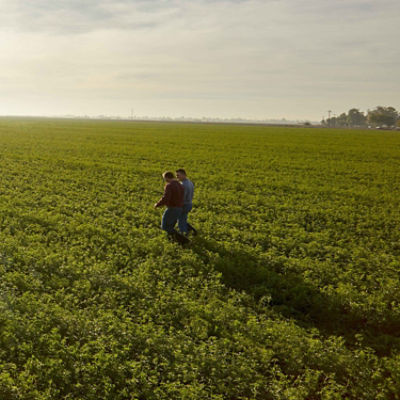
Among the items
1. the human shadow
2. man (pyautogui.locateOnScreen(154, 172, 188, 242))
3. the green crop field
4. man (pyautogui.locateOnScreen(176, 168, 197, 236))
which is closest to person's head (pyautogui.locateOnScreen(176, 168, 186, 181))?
man (pyautogui.locateOnScreen(176, 168, 197, 236))

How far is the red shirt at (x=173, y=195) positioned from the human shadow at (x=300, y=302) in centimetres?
174

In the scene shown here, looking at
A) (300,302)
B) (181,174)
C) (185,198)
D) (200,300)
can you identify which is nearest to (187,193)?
(185,198)

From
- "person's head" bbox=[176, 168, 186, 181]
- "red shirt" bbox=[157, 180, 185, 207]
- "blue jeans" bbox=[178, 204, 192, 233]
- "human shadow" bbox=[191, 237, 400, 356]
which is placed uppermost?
"person's head" bbox=[176, 168, 186, 181]

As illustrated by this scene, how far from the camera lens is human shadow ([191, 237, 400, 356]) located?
8.20 meters

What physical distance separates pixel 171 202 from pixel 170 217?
537 mm

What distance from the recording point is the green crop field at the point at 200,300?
638 cm

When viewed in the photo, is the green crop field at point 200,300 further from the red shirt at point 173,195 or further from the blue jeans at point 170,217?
the red shirt at point 173,195

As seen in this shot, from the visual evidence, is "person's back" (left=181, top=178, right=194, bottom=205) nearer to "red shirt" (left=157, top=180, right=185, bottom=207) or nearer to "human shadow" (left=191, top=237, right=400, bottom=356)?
"red shirt" (left=157, top=180, right=185, bottom=207)

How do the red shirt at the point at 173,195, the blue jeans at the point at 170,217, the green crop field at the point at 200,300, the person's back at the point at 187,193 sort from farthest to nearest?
the person's back at the point at 187,193, the blue jeans at the point at 170,217, the red shirt at the point at 173,195, the green crop field at the point at 200,300

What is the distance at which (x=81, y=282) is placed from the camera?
30.2 feet

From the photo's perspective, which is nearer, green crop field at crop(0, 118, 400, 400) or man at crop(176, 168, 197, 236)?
green crop field at crop(0, 118, 400, 400)

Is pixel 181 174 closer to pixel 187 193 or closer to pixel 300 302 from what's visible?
pixel 187 193

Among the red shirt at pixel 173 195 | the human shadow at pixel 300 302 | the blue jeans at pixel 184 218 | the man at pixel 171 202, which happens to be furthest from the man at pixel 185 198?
the human shadow at pixel 300 302

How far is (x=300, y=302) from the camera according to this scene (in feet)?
30.4
